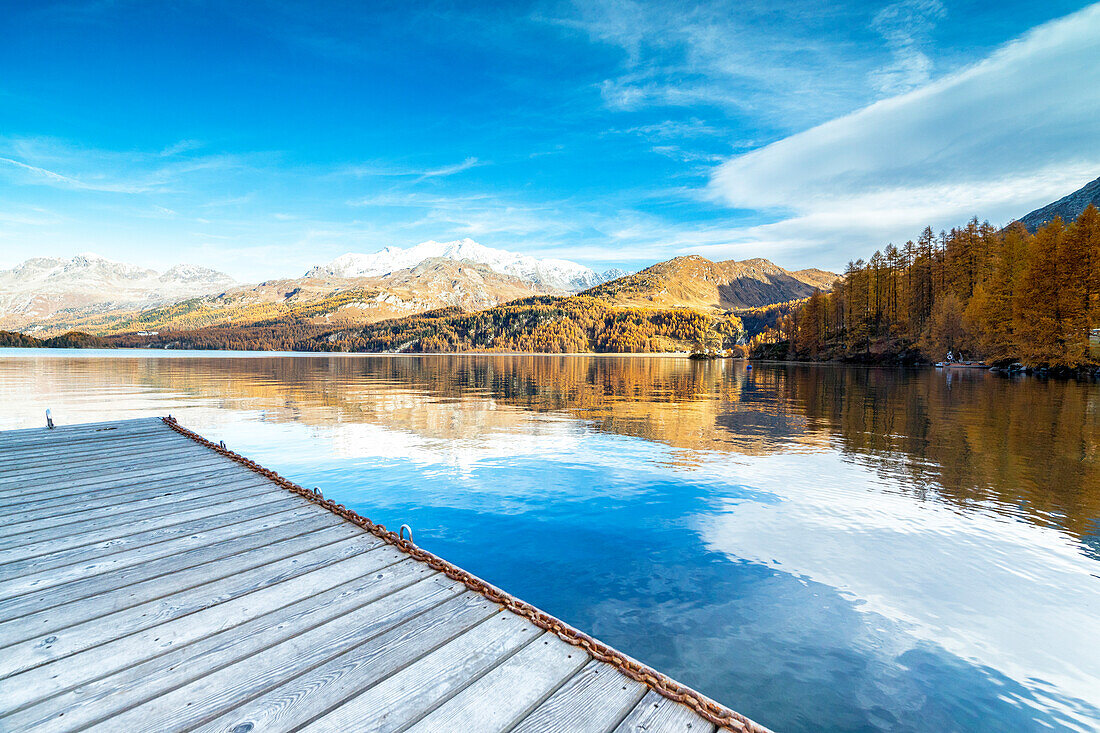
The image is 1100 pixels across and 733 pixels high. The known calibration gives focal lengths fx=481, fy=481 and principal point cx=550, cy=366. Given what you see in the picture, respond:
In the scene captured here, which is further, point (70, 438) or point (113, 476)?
point (70, 438)

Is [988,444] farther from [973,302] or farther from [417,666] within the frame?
[973,302]

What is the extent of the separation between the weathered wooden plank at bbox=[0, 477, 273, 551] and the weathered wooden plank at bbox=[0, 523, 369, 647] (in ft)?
8.72

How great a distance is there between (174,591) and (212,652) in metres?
1.93

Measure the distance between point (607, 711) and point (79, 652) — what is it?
17.5ft

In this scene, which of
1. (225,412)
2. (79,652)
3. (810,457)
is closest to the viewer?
(79,652)

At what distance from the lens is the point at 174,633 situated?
5.27 meters

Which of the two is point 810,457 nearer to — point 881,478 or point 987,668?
point 881,478

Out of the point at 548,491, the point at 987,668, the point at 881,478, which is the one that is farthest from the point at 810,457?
the point at 987,668

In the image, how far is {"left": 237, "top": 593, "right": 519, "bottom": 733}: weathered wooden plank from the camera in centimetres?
396

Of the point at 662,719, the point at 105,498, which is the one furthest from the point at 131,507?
the point at 662,719

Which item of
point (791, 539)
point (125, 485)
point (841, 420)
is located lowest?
point (841, 420)

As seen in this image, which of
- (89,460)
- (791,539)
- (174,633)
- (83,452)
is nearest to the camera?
(174,633)

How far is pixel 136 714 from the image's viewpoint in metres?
4.00

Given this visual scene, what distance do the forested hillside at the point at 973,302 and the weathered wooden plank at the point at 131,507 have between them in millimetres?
89381
